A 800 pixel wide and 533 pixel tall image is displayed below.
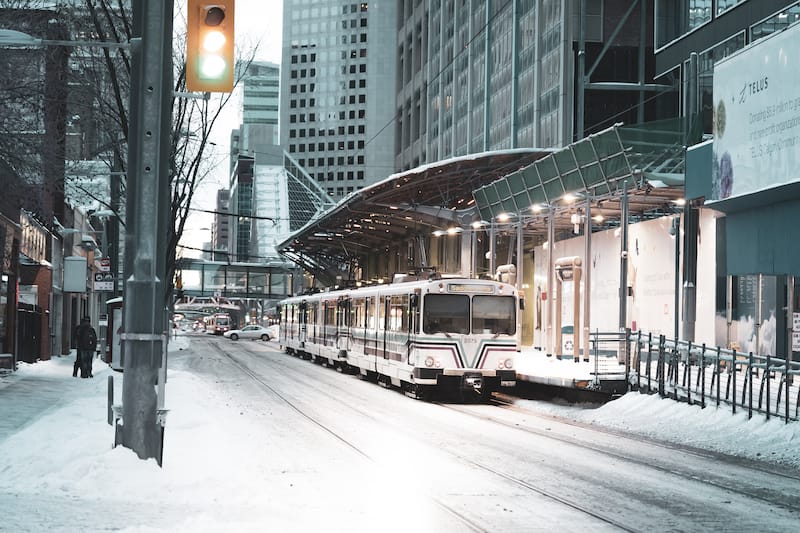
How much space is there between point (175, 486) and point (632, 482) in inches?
211

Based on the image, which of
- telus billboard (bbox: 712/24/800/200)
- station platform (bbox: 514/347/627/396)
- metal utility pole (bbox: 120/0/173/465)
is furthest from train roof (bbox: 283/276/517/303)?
metal utility pole (bbox: 120/0/173/465)

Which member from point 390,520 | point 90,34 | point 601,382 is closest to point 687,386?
point 601,382

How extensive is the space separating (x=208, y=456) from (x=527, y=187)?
1073 inches

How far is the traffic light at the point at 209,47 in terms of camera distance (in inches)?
414

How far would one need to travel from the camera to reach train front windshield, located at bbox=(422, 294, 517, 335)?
1090 inches

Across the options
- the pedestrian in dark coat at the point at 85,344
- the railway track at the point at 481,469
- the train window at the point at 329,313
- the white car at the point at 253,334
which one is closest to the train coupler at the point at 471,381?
the railway track at the point at 481,469

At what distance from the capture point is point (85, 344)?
3136 cm

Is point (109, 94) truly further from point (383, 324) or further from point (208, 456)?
point (208, 456)

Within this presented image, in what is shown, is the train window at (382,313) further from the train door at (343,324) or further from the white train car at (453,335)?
the train door at (343,324)

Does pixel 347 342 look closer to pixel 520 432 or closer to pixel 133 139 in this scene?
pixel 520 432

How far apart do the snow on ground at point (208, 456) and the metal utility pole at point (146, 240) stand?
1.64 ft

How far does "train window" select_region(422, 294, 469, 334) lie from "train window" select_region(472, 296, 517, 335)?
0.26 m

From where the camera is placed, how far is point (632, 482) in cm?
1283

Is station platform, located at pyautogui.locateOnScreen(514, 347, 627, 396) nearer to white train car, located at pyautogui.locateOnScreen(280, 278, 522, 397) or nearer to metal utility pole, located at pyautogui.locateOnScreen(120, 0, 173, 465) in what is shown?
white train car, located at pyautogui.locateOnScreen(280, 278, 522, 397)
